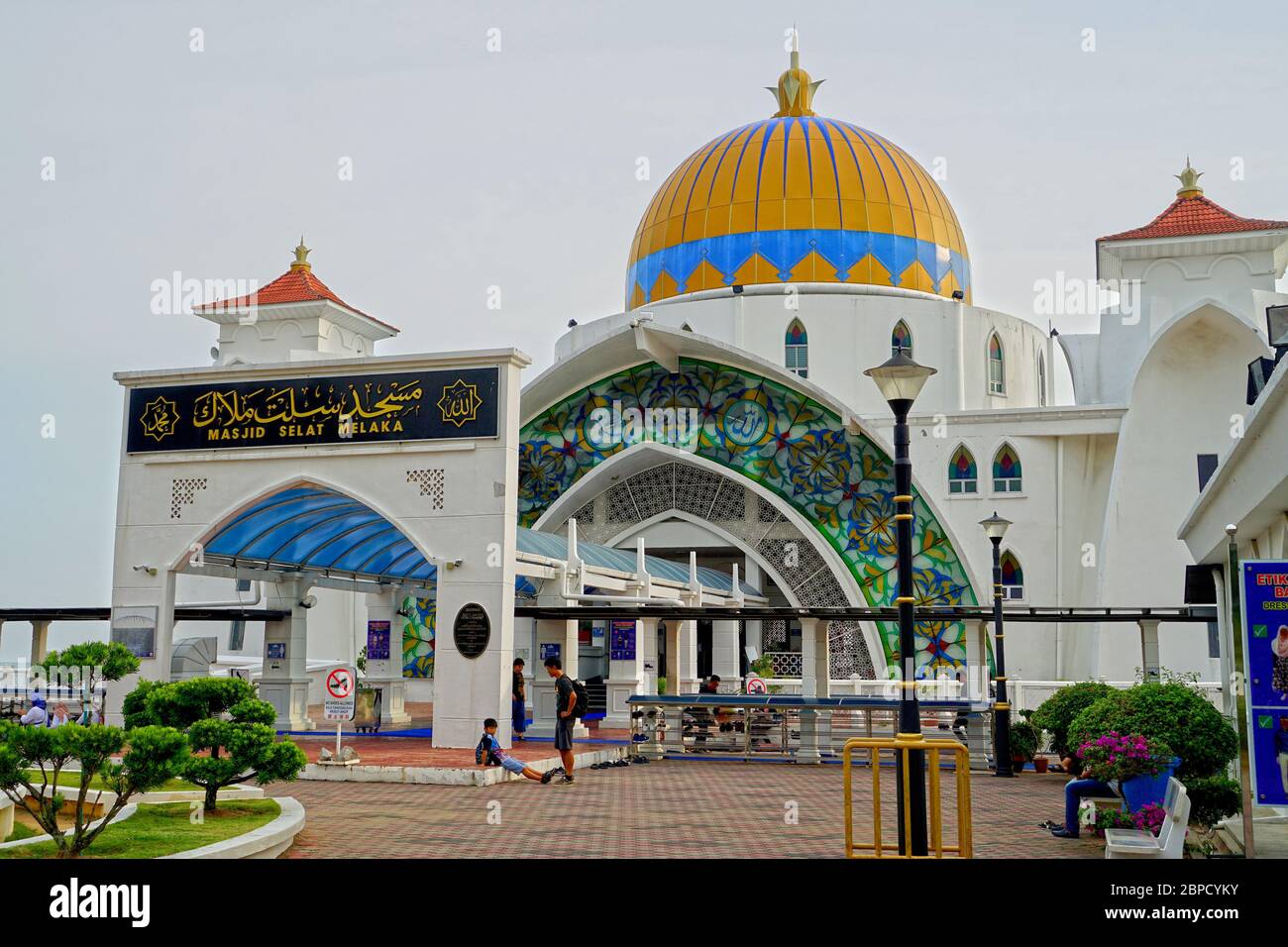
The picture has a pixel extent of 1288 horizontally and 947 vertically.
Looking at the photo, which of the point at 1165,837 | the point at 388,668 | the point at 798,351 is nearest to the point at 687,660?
the point at 388,668

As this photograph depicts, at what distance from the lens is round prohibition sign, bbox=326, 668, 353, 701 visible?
15.6 m

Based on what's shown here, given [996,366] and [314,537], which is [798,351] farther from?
[314,537]

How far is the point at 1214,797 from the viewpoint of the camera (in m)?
10.4

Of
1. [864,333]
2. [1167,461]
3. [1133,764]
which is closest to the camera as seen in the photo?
[1133,764]

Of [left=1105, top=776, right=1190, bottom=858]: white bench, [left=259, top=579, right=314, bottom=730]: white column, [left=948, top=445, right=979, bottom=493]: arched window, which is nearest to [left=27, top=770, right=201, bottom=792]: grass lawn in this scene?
[left=1105, top=776, right=1190, bottom=858]: white bench

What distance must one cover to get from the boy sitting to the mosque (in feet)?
19.9

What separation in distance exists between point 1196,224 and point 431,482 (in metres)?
17.3

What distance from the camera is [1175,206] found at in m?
28.7

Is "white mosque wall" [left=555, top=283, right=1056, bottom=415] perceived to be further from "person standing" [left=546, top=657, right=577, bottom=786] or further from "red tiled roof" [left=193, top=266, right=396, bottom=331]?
"person standing" [left=546, top=657, right=577, bottom=786]

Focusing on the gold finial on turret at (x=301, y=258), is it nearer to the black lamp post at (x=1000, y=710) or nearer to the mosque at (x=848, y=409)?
the mosque at (x=848, y=409)

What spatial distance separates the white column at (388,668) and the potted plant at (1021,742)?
1164 centimetres

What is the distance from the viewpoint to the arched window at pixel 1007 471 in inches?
1081

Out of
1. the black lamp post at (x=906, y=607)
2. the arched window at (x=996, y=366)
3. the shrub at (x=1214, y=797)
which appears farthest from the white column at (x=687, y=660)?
the black lamp post at (x=906, y=607)
